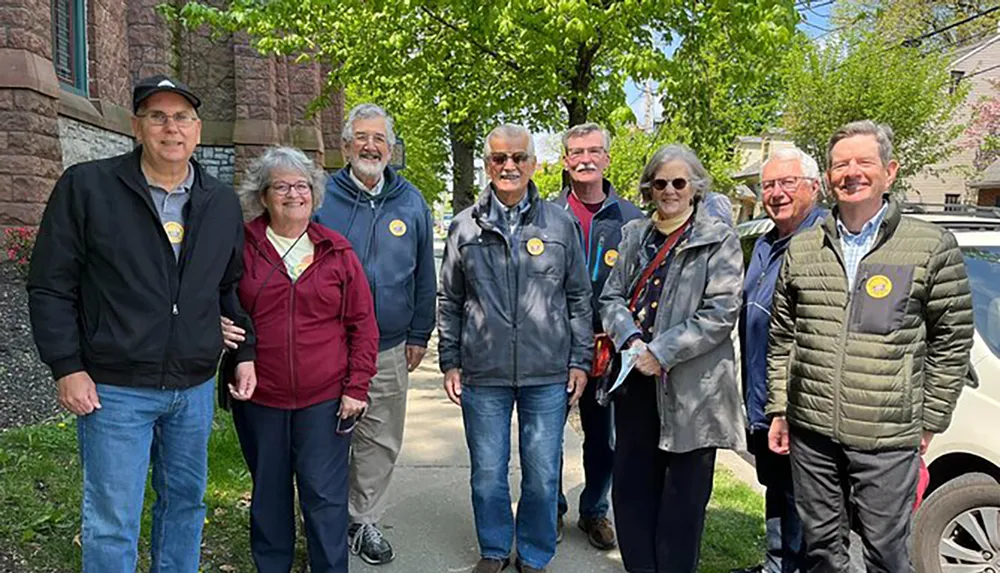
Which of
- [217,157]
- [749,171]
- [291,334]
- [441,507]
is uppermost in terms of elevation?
[749,171]

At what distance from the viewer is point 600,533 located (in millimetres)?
3848

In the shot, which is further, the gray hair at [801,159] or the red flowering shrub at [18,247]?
the red flowering shrub at [18,247]

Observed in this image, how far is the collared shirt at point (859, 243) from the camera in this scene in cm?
270

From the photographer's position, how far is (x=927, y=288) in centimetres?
256

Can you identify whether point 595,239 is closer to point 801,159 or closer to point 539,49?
point 801,159

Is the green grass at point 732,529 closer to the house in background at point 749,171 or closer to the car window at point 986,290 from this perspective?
the car window at point 986,290

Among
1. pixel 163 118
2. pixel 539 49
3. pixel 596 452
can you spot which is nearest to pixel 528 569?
pixel 596 452

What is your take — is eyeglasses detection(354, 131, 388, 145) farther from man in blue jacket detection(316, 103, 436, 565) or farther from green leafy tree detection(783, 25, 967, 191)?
green leafy tree detection(783, 25, 967, 191)

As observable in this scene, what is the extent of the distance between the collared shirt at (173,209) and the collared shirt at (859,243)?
7.98 ft

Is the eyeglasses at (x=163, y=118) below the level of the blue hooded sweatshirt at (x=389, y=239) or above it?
above

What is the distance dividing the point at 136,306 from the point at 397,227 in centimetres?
134

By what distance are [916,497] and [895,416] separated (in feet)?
1.23

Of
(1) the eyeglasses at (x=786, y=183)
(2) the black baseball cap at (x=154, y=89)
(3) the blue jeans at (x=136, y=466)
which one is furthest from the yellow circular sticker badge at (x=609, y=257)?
(2) the black baseball cap at (x=154, y=89)

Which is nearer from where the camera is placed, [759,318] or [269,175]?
[269,175]
